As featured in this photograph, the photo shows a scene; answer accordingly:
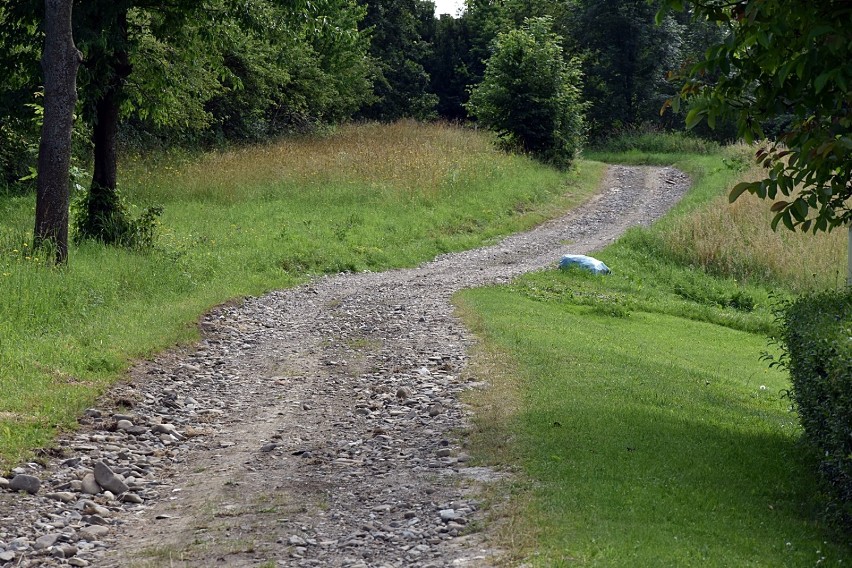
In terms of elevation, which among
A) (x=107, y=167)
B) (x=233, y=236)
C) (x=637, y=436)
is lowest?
(x=233, y=236)

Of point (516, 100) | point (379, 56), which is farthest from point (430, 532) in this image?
point (379, 56)

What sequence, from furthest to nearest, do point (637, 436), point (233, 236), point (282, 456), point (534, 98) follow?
1. point (534, 98)
2. point (233, 236)
3. point (637, 436)
4. point (282, 456)

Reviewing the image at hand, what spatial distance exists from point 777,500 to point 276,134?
112 feet

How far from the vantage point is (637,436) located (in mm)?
8438

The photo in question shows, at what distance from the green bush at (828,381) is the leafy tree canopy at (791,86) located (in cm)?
82

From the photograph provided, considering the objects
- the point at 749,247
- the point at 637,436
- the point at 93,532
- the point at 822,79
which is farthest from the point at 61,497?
the point at 749,247

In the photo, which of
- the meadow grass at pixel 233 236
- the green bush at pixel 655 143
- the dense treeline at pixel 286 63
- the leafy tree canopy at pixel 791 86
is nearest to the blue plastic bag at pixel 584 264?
the meadow grass at pixel 233 236

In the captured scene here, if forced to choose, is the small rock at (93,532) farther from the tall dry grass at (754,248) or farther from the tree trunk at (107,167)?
the tall dry grass at (754,248)

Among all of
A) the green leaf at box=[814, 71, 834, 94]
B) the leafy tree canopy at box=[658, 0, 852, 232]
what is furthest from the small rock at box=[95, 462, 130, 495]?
the green leaf at box=[814, 71, 834, 94]

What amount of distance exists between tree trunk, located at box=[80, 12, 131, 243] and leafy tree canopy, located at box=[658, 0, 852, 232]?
40.5 ft

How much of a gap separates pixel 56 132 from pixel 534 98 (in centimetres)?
2493

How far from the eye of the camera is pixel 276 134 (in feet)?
129

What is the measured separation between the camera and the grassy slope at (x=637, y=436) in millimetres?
5973

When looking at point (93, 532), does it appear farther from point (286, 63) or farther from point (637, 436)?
point (286, 63)
